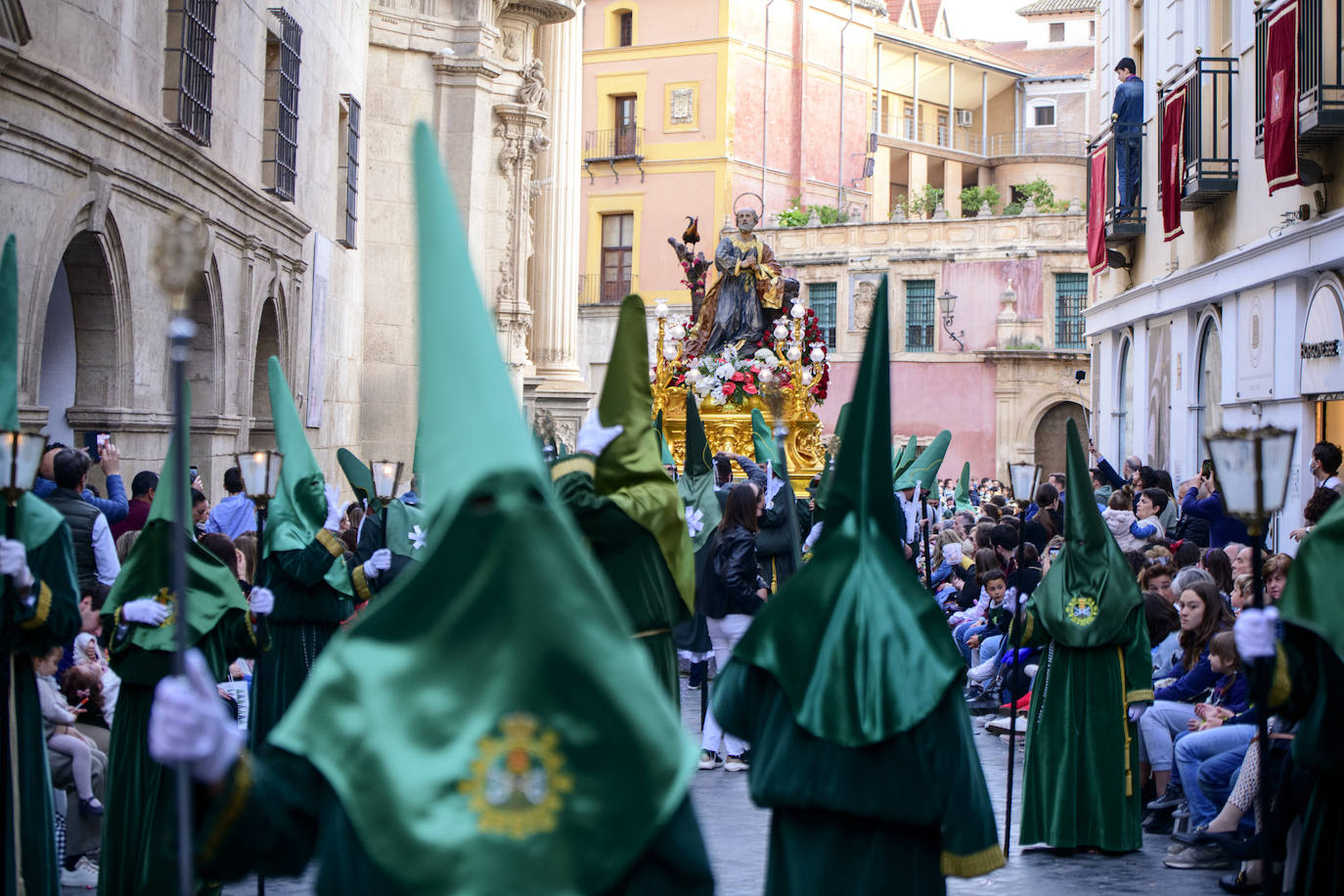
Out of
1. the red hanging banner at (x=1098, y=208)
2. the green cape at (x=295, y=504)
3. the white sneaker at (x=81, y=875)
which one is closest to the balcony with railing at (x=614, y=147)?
the red hanging banner at (x=1098, y=208)

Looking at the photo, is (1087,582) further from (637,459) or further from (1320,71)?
(1320,71)

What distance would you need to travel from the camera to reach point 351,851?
3.01 metres

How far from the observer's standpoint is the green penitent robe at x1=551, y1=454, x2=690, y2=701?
716 centimetres

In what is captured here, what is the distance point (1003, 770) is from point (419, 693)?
27.2ft

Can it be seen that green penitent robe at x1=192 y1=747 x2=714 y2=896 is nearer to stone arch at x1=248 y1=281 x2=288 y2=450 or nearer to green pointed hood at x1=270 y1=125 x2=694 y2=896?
green pointed hood at x1=270 y1=125 x2=694 y2=896

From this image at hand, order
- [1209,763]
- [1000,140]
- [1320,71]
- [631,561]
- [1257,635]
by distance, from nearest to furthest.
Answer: [1257,635], [631,561], [1209,763], [1320,71], [1000,140]

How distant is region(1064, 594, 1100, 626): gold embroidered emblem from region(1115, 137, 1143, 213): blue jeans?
15.6 metres

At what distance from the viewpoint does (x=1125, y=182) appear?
22.6m

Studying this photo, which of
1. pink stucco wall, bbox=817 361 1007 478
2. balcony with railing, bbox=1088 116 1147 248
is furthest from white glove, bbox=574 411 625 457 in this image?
pink stucco wall, bbox=817 361 1007 478

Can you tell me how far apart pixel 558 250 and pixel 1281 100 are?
14.6 metres

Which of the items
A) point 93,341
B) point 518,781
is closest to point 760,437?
point 93,341

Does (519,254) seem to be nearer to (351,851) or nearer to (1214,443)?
(1214,443)

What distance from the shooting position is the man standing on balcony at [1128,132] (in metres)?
21.5

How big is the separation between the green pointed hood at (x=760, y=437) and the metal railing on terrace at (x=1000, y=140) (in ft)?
135
